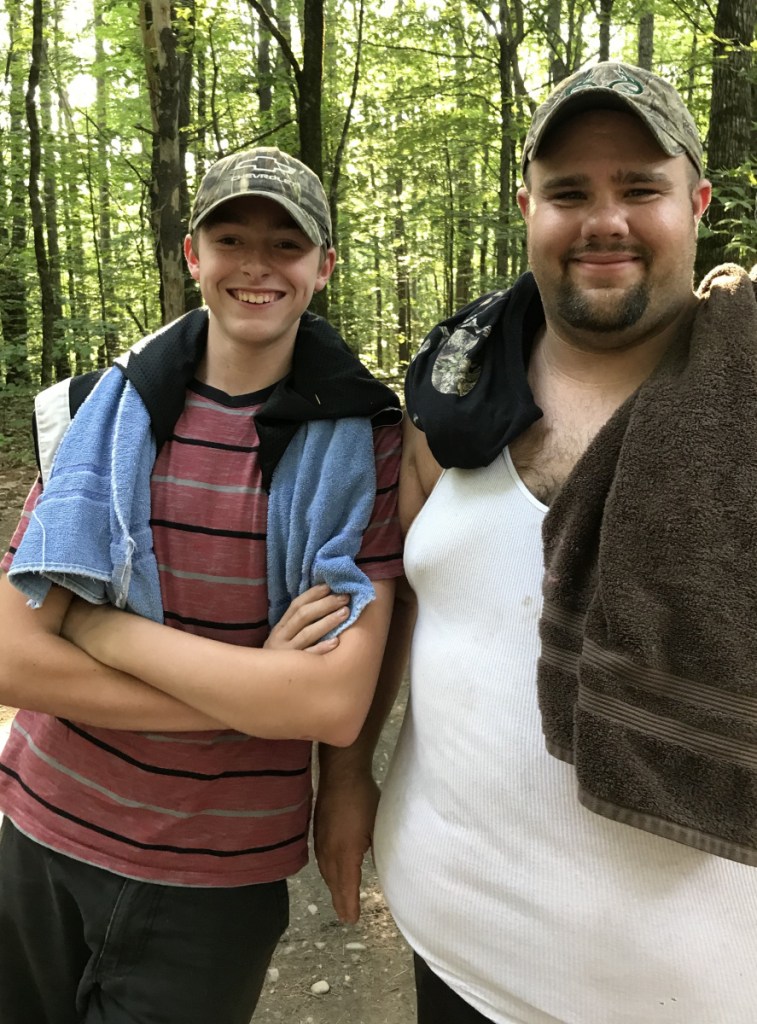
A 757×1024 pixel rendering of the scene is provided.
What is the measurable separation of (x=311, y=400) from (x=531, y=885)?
113 cm

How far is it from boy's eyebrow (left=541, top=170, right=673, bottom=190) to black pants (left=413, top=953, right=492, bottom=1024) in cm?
175

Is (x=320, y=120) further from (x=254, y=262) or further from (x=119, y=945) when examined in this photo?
(x=119, y=945)

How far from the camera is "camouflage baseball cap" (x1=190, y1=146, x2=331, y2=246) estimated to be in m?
1.74

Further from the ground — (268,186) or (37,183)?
(37,183)

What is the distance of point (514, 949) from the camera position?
149 cm

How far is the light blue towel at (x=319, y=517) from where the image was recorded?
171 cm

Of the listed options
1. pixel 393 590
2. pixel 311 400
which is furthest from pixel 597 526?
pixel 311 400

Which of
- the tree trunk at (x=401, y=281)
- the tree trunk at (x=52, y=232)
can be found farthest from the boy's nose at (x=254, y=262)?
the tree trunk at (x=401, y=281)

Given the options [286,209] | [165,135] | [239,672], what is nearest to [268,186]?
[286,209]

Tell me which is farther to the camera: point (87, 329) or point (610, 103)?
point (87, 329)

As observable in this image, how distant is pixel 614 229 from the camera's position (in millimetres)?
1555

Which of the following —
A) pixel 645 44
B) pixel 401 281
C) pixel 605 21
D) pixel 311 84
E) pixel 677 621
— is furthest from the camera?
pixel 401 281

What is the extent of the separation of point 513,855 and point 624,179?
1402mm

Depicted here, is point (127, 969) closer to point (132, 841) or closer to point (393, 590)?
point (132, 841)
